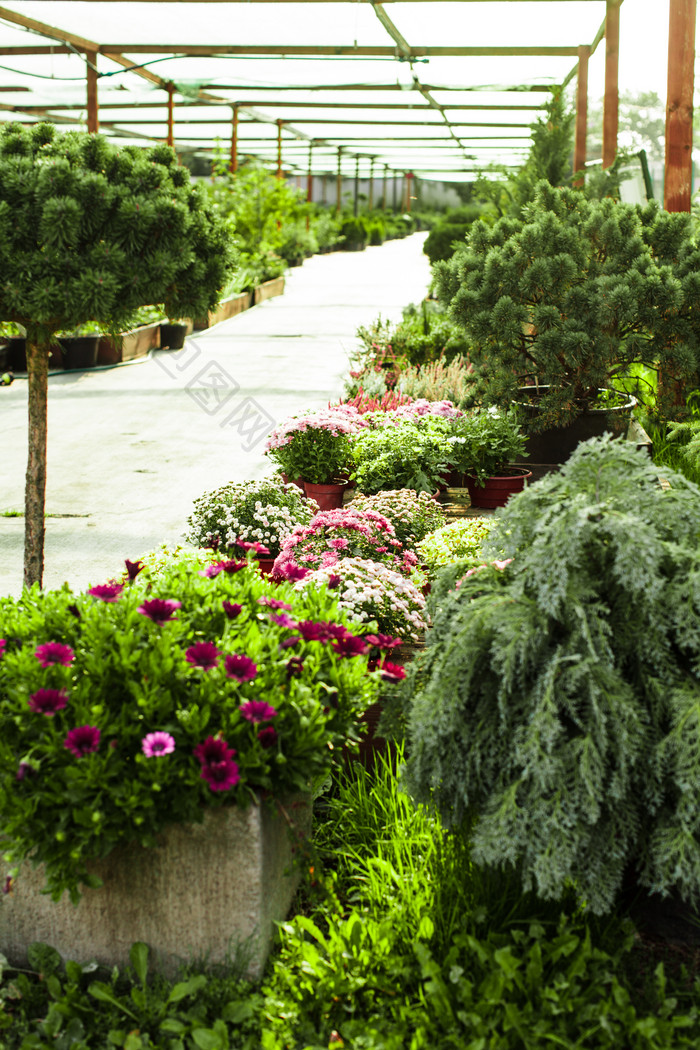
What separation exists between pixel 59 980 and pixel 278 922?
0.50m

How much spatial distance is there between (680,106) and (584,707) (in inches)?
215

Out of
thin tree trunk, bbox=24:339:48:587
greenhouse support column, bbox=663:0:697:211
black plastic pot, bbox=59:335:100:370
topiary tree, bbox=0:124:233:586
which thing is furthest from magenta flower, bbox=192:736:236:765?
black plastic pot, bbox=59:335:100:370

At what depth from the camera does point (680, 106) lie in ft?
20.5

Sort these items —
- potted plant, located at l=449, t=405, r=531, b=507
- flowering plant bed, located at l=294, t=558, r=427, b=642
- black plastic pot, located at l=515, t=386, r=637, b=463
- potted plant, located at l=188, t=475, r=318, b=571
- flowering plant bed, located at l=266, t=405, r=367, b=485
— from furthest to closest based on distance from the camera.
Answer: black plastic pot, located at l=515, t=386, r=637, b=463 → flowering plant bed, located at l=266, t=405, r=367, b=485 → potted plant, located at l=449, t=405, r=531, b=507 → potted plant, located at l=188, t=475, r=318, b=571 → flowering plant bed, located at l=294, t=558, r=427, b=642

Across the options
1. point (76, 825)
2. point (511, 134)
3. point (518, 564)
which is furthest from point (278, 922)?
point (511, 134)

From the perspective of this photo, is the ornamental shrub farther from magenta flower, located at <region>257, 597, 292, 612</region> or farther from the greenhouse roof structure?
the greenhouse roof structure

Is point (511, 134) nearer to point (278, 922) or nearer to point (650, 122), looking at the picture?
point (278, 922)

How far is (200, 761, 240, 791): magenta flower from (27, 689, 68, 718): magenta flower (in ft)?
1.08

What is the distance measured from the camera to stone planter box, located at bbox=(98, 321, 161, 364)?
1219 centimetres

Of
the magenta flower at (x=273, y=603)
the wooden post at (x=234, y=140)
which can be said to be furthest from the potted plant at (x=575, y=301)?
the wooden post at (x=234, y=140)

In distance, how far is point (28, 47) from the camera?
36.3ft

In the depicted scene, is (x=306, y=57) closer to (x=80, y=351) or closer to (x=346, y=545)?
(x=80, y=351)

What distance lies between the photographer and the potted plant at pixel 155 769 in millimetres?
1982

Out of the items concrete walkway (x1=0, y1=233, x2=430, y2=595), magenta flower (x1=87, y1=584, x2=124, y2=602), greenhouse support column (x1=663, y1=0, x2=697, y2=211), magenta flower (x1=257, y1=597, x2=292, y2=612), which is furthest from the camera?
greenhouse support column (x1=663, y1=0, x2=697, y2=211)
